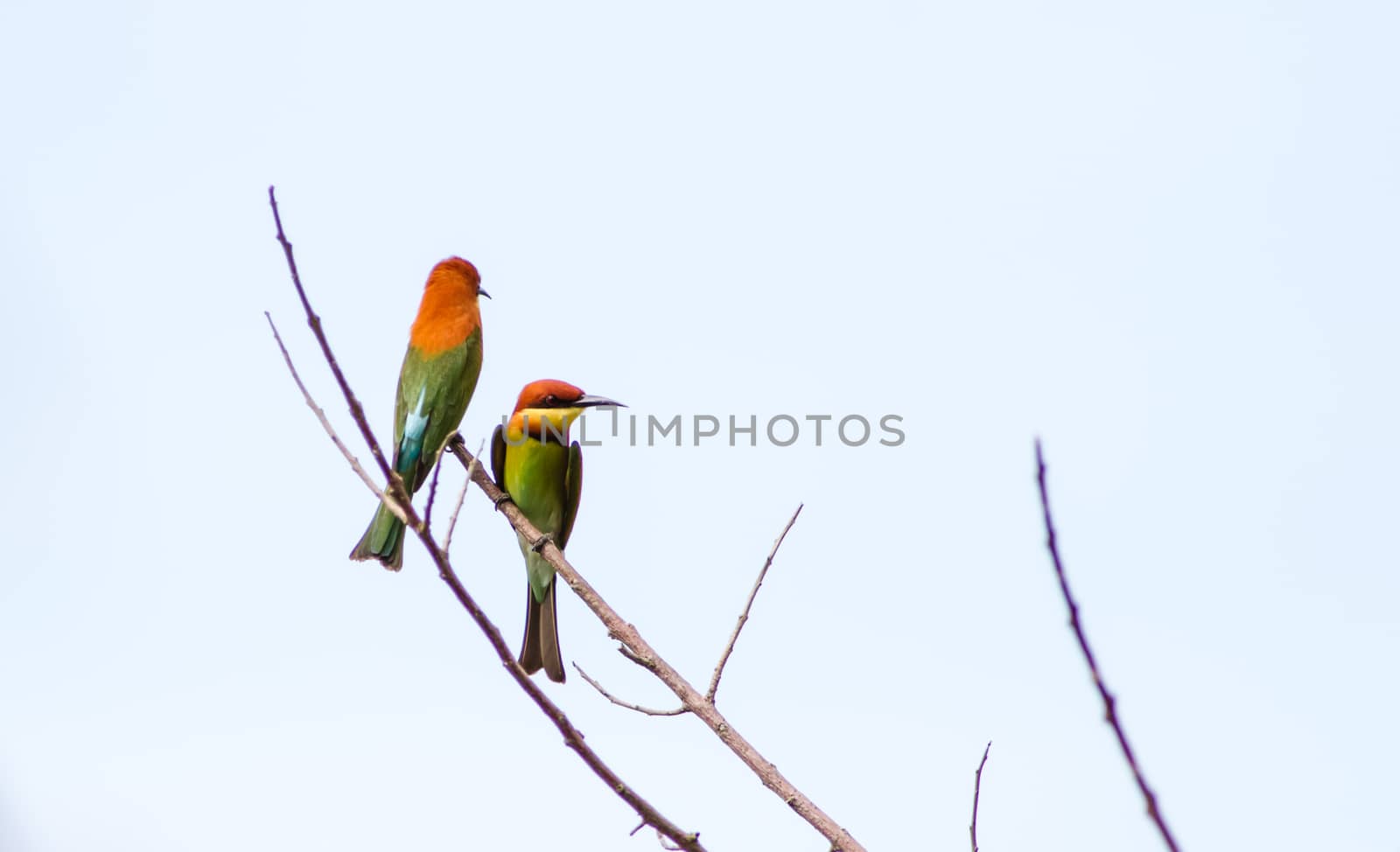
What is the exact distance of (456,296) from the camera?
17.5 feet

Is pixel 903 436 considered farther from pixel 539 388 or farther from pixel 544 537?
pixel 539 388

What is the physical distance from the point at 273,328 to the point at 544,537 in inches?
62.8

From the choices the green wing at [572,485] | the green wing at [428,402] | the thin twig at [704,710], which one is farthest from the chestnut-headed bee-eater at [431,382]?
the thin twig at [704,710]

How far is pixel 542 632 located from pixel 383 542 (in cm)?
64

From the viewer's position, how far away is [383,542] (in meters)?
4.47

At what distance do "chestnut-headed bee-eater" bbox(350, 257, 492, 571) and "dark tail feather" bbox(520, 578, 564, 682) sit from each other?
498mm

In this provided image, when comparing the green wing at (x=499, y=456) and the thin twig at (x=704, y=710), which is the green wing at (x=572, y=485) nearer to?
the green wing at (x=499, y=456)

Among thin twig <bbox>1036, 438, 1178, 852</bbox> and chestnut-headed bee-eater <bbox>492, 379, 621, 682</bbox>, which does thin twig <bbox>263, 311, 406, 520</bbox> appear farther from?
chestnut-headed bee-eater <bbox>492, 379, 621, 682</bbox>

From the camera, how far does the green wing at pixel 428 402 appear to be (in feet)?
15.6

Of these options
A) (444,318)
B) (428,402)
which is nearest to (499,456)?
(428,402)

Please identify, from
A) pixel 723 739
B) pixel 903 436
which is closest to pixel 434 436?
pixel 903 436

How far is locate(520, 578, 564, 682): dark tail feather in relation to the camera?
4579 millimetres

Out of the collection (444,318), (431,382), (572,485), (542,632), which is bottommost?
(542,632)

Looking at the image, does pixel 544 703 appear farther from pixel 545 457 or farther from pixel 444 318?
pixel 444 318
